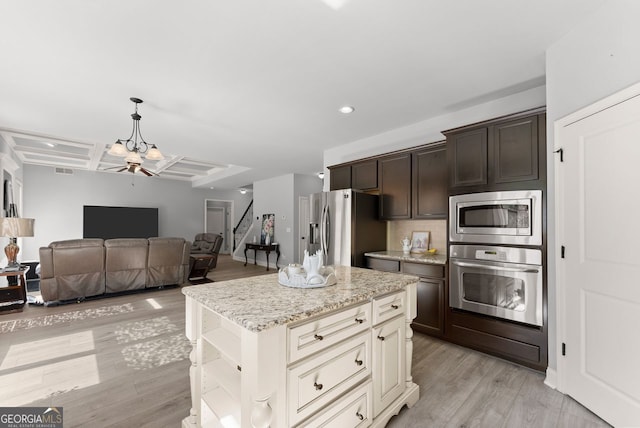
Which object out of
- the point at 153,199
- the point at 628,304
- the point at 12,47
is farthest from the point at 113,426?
the point at 153,199

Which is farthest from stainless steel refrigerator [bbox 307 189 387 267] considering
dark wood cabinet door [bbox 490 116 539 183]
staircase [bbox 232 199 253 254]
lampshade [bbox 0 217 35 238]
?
staircase [bbox 232 199 253 254]

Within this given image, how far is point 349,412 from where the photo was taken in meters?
1.52

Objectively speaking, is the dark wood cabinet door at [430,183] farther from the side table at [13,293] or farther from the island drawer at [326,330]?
the side table at [13,293]

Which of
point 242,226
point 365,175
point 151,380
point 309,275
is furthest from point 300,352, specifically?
point 242,226

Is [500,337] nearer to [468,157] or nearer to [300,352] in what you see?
[468,157]

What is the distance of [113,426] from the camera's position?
1.77 metres

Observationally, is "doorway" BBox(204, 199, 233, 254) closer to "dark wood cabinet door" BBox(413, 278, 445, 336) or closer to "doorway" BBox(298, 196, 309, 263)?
"doorway" BBox(298, 196, 309, 263)

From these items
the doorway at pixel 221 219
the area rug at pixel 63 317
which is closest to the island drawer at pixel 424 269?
the area rug at pixel 63 317

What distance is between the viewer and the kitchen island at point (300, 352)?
1.16 meters

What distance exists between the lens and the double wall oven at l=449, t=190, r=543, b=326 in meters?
2.44

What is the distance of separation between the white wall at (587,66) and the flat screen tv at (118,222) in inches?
392

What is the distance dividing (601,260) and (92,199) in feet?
35.6

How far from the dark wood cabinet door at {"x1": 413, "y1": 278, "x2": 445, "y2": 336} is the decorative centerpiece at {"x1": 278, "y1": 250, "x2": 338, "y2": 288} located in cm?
182

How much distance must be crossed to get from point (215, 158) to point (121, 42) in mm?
3988
